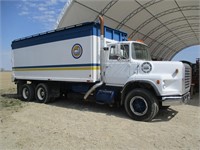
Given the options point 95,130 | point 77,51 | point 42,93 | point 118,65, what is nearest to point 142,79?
point 118,65

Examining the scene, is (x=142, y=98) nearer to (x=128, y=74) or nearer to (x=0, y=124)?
(x=128, y=74)

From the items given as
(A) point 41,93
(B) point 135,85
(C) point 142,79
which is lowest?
(A) point 41,93

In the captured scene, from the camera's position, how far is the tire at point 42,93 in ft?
30.1

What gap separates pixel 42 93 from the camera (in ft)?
31.5

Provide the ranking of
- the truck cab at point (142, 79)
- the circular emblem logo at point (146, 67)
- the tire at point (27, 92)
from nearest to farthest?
the truck cab at point (142, 79) → the circular emblem logo at point (146, 67) → the tire at point (27, 92)

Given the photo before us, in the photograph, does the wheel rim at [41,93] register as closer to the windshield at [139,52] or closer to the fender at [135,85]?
the fender at [135,85]

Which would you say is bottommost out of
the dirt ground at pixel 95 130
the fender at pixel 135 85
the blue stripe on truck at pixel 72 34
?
the dirt ground at pixel 95 130

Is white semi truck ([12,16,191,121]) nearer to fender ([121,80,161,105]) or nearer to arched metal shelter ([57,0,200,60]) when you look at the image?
fender ([121,80,161,105])

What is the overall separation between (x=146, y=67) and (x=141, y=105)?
4.21 feet

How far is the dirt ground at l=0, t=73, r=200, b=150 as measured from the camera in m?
4.39

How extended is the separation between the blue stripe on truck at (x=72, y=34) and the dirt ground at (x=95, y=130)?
3.09 meters

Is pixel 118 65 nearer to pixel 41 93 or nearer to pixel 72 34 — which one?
pixel 72 34

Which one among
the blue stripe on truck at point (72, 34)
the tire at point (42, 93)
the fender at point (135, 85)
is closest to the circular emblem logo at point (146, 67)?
the fender at point (135, 85)

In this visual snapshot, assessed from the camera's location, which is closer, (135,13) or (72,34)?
(72,34)
